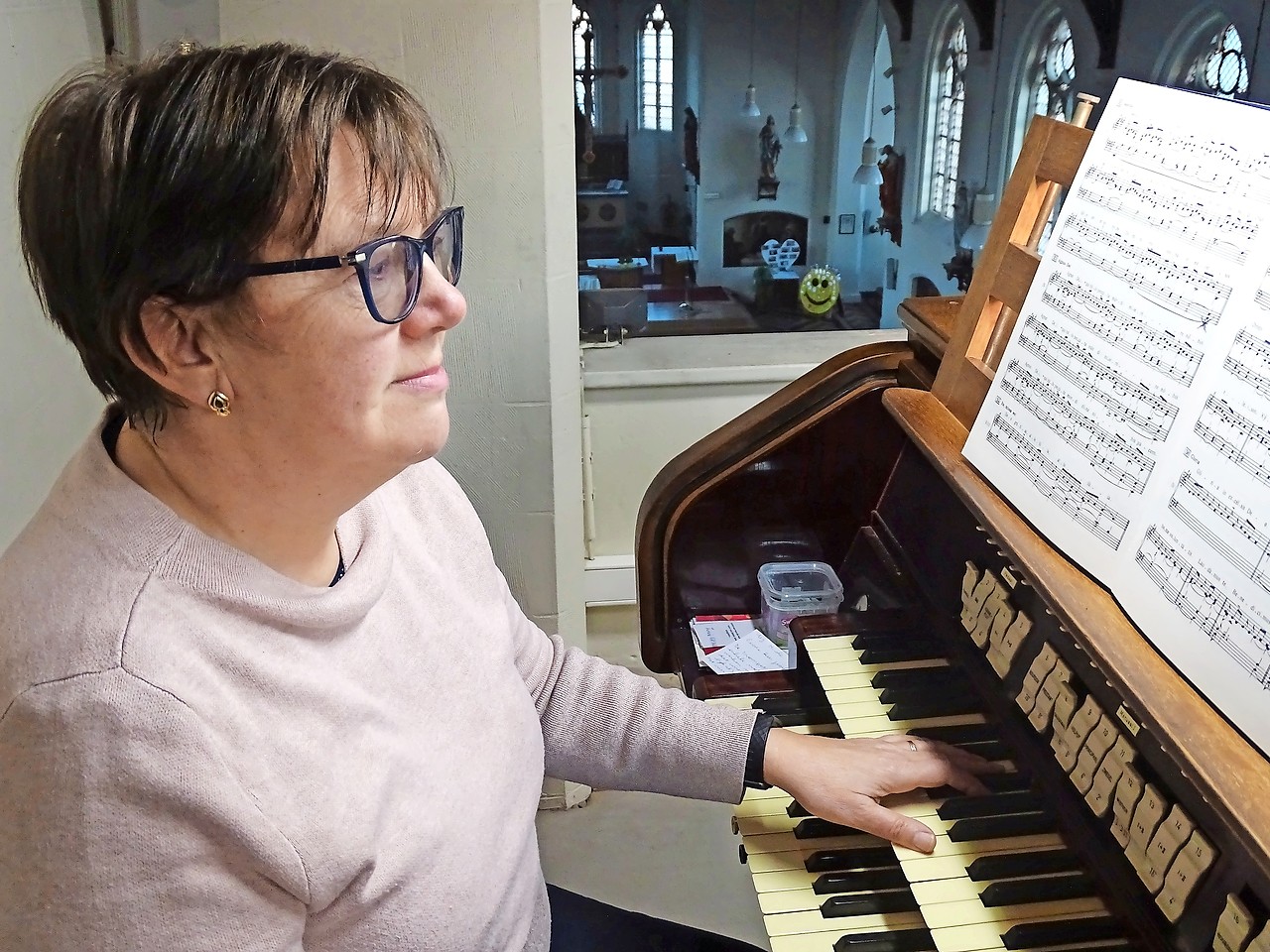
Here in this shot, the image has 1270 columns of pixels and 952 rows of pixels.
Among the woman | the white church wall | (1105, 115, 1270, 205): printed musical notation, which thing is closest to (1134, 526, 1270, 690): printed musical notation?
(1105, 115, 1270, 205): printed musical notation

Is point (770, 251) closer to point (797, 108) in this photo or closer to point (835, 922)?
point (797, 108)

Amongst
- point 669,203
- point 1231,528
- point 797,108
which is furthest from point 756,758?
point 797,108

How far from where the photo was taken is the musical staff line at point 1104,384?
897mm

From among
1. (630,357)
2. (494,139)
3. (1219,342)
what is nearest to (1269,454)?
(1219,342)

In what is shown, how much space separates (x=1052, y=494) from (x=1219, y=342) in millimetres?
206

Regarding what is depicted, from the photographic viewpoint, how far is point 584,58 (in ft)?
10.1

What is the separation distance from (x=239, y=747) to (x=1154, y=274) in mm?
808

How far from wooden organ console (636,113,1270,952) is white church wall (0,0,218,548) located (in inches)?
32.1

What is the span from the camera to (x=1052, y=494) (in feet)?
3.28

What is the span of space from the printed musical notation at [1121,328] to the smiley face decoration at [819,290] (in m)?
2.36

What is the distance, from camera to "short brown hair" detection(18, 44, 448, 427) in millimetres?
753

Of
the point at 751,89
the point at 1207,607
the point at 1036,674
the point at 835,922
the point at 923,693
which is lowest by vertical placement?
the point at 835,922

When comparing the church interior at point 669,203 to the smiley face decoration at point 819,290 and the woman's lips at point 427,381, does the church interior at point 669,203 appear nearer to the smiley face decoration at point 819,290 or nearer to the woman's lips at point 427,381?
the smiley face decoration at point 819,290

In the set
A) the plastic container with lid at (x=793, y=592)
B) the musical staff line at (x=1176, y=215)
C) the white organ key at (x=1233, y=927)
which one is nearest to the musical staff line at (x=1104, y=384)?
the musical staff line at (x=1176, y=215)
